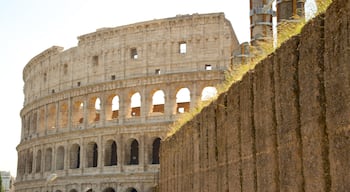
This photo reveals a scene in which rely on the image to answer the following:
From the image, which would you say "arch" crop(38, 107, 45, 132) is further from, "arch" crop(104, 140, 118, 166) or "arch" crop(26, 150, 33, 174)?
"arch" crop(104, 140, 118, 166)

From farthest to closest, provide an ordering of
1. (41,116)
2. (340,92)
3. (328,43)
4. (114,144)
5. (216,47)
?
(41,116)
(114,144)
(216,47)
(328,43)
(340,92)

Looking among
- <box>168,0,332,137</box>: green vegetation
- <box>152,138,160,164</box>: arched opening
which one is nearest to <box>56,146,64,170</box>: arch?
<box>152,138,160,164</box>: arched opening

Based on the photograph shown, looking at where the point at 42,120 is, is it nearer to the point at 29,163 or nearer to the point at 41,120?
the point at 41,120

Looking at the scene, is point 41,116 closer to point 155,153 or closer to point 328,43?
point 155,153

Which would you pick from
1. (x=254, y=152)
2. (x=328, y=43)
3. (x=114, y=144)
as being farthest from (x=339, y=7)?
(x=114, y=144)

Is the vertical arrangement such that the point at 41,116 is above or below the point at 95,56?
below

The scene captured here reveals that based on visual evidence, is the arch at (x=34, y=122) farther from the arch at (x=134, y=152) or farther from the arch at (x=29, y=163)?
the arch at (x=134, y=152)

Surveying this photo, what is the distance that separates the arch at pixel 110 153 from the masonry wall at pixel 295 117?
28893 millimetres

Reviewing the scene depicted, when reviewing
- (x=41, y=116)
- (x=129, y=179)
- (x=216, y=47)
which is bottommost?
(x=129, y=179)

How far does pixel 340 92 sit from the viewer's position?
3.93 metres

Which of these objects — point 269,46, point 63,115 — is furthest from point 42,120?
point 269,46

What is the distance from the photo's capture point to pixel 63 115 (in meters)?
40.9

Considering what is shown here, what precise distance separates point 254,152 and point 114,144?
32.1m

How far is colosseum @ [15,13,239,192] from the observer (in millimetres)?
34375
